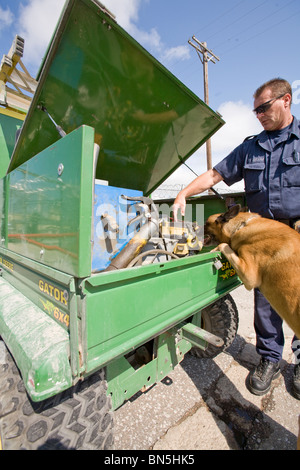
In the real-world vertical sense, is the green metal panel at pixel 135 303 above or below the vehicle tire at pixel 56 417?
above

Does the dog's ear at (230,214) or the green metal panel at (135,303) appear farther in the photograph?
the dog's ear at (230,214)

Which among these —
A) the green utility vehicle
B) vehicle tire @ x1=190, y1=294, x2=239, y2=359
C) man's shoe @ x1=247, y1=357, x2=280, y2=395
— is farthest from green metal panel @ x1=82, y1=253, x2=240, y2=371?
man's shoe @ x1=247, y1=357, x2=280, y2=395

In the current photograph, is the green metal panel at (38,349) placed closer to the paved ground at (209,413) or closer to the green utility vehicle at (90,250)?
the green utility vehicle at (90,250)

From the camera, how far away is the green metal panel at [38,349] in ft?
3.04

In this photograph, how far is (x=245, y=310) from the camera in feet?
13.4

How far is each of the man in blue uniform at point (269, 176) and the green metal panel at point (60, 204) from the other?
120 centimetres

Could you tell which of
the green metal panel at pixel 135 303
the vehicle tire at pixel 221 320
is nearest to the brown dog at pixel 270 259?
the green metal panel at pixel 135 303

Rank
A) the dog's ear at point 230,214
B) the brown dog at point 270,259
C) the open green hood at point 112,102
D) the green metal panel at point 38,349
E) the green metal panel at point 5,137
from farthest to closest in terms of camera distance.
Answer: the green metal panel at point 5,137, the dog's ear at point 230,214, the brown dog at point 270,259, the open green hood at point 112,102, the green metal panel at point 38,349

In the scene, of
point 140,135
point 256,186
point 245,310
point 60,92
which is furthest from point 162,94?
point 245,310

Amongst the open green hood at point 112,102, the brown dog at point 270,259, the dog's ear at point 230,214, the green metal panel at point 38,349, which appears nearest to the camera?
the green metal panel at point 38,349

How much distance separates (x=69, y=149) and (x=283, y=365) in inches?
122

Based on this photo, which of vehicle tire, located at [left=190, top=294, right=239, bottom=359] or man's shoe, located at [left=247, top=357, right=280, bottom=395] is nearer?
man's shoe, located at [left=247, top=357, right=280, bottom=395]

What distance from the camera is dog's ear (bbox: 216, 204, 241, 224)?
2.36 m

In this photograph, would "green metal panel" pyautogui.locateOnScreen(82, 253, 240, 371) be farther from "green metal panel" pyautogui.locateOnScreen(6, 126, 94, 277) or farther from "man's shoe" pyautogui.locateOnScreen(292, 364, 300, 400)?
"man's shoe" pyautogui.locateOnScreen(292, 364, 300, 400)
